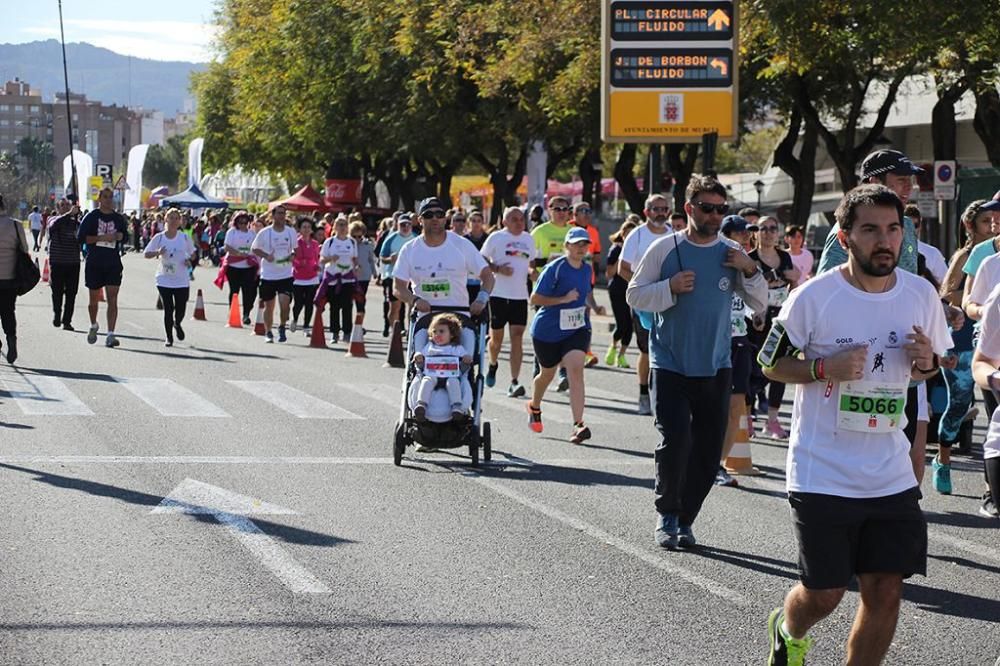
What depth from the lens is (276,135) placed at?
57344 millimetres

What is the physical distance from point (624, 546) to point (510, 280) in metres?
8.32

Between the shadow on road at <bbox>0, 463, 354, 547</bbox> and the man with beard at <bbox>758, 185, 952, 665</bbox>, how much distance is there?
3695 millimetres

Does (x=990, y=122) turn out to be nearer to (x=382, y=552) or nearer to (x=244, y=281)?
(x=244, y=281)

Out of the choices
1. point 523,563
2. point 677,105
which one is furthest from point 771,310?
point 677,105

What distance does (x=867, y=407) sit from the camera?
5.39m

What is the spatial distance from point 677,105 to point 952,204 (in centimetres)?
1446

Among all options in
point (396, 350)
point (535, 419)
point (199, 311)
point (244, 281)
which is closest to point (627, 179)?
point (199, 311)

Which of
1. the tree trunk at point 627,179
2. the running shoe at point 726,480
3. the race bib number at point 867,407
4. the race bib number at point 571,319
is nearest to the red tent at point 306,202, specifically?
the tree trunk at point 627,179

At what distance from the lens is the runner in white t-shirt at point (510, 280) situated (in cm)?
1669

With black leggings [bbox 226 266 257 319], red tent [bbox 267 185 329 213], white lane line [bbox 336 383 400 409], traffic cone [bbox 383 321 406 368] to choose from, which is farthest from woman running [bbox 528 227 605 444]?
red tent [bbox 267 185 329 213]

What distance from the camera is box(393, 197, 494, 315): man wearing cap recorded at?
12.3 m

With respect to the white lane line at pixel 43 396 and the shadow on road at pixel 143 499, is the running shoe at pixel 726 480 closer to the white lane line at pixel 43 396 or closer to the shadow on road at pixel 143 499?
the shadow on road at pixel 143 499

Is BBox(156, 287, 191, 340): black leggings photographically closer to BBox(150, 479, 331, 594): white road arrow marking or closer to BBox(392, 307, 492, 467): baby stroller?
BBox(392, 307, 492, 467): baby stroller

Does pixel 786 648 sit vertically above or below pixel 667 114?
below
